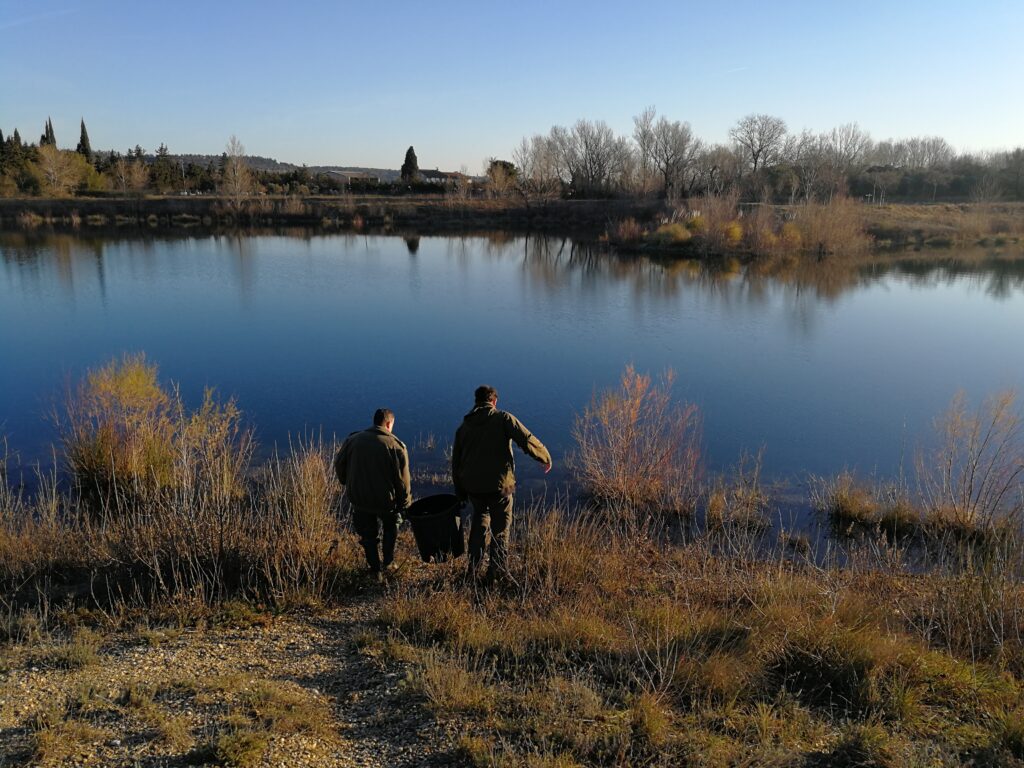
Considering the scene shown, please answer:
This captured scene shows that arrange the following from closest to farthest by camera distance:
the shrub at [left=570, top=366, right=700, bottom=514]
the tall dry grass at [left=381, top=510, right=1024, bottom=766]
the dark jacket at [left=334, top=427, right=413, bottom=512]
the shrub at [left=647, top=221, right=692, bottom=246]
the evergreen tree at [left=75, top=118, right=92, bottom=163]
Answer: the tall dry grass at [left=381, top=510, right=1024, bottom=766] < the dark jacket at [left=334, top=427, right=413, bottom=512] < the shrub at [left=570, top=366, right=700, bottom=514] < the shrub at [left=647, top=221, right=692, bottom=246] < the evergreen tree at [left=75, top=118, right=92, bottom=163]

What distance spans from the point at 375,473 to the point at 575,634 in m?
1.98

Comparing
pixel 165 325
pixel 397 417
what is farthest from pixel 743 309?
pixel 165 325

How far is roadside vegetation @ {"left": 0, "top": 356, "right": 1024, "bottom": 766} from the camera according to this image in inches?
145

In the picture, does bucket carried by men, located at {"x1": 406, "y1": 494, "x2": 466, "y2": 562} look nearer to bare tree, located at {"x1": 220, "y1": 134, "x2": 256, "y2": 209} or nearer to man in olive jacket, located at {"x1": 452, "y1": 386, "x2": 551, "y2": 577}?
man in olive jacket, located at {"x1": 452, "y1": 386, "x2": 551, "y2": 577}

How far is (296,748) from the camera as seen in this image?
3568mm

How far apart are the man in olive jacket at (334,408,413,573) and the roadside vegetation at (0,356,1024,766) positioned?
0.63 meters

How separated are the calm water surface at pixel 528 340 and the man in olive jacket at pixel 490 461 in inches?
196

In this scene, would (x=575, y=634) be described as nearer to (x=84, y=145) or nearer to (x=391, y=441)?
(x=391, y=441)

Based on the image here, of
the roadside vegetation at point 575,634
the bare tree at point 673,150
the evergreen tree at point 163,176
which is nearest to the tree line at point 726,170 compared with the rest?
the bare tree at point 673,150

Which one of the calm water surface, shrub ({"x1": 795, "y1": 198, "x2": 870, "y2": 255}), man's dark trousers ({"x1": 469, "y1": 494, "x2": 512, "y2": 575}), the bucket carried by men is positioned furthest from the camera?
shrub ({"x1": 795, "y1": 198, "x2": 870, "y2": 255})

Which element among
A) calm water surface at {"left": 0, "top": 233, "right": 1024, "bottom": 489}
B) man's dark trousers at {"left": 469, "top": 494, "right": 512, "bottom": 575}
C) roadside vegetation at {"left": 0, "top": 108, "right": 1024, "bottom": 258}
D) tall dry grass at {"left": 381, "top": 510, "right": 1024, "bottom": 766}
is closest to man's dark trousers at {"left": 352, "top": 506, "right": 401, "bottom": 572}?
tall dry grass at {"left": 381, "top": 510, "right": 1024, "bottom": 766}

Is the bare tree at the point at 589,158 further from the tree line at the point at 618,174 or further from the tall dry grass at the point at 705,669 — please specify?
the tall dry grass at the point at 705,669

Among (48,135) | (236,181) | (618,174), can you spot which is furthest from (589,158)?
(48,135)

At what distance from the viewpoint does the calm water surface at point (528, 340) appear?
40.3ft
